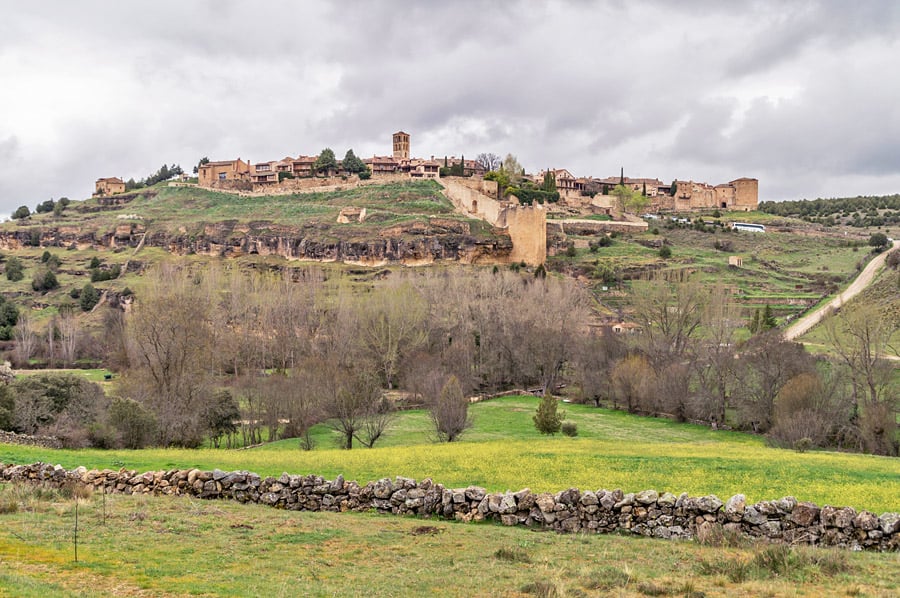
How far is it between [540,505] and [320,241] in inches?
3325

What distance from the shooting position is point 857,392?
115ft

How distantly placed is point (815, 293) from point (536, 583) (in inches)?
2869

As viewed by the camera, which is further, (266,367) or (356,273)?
(356,273)

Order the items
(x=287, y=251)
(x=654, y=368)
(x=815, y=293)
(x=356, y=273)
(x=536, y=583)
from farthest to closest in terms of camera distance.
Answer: (x=287, y=251) → (x=356, y=273) → (x=815, y=293) → (x=654, y=368) → (x=536, y=583)

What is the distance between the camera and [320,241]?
93.4 meters

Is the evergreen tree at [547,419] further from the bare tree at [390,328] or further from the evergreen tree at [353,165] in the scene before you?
the evergreen tree at [353,165]

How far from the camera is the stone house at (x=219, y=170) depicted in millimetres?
129500

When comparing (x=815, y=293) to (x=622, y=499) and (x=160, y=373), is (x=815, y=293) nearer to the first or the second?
(x=160, y=373)

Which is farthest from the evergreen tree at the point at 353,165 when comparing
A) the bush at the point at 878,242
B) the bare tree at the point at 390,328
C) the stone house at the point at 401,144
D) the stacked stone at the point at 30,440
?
the stacked stone at the point at 30,440

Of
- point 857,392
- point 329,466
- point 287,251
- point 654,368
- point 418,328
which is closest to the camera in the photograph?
point 329,466

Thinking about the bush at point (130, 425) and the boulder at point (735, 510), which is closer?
the boulder at point (735, 510)

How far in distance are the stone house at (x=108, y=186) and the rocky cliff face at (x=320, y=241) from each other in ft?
114

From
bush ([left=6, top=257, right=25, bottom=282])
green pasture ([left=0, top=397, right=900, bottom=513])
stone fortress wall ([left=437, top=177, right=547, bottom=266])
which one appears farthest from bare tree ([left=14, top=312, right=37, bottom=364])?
stone fortress wall ([left=437, top=177, right=547, bottom=266])

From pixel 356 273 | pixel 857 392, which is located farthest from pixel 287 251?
pixel 857 392
